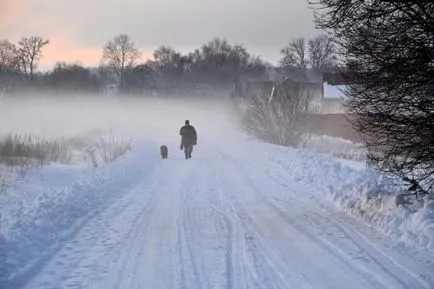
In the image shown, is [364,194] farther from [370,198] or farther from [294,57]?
[294,57]

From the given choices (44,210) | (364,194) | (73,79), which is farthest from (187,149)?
(73,79)

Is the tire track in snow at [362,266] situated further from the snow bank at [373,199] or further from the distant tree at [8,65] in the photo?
the distant tree at [8,65]

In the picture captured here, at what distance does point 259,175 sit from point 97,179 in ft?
18.2

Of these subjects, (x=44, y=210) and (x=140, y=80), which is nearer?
(x=44, y=210)

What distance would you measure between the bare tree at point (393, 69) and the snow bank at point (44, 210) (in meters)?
5.74

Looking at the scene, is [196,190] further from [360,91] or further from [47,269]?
[47,269]

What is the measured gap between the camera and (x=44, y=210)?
33.1ft

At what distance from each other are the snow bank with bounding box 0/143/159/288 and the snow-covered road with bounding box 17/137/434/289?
0.24m

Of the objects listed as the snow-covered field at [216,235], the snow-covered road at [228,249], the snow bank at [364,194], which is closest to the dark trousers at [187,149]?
the snow bank at [364,194]

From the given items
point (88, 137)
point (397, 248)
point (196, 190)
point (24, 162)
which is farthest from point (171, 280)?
point (88, 137)

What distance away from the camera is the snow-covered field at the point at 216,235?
668cm

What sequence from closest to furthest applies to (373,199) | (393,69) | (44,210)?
1. (393,69)
2. (44,210)
3. (373,199)

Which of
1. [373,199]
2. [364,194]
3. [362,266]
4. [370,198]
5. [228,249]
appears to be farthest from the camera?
[364,194]

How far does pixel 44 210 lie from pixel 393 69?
6697 mm
